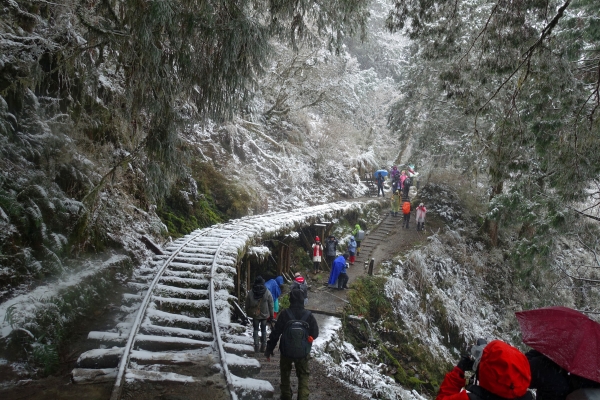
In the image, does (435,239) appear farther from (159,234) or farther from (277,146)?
(159,234)

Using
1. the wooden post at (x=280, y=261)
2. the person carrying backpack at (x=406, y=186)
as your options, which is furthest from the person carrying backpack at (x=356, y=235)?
the person carrying backpack at (x=406, y=186)

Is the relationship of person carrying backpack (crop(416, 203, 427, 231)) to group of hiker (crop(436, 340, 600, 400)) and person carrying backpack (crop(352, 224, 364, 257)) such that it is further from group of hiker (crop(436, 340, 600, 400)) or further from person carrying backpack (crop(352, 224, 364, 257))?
group of hiker (crop(436, 340, 600, 400))

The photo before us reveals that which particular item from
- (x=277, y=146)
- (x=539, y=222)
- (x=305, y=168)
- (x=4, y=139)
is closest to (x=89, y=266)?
(x=4, y=139)

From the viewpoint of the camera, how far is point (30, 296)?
602 cm

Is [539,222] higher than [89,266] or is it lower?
higher

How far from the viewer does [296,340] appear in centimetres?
501

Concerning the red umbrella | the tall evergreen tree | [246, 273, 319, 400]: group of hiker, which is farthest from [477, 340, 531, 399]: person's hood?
the tall evergreen tree

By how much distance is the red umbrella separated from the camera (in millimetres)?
3180

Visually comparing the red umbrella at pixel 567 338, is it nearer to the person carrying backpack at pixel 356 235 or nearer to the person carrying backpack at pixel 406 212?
the person carrying backpack at pixel 356 235

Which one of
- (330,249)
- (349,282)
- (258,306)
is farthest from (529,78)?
(330,249)

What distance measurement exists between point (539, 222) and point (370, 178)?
67.1ft

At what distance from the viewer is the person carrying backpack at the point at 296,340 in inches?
197

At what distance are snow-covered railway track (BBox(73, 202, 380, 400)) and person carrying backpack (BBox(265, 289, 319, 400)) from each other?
0.41 metres

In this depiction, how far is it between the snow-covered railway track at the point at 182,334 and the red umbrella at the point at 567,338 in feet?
9.77
